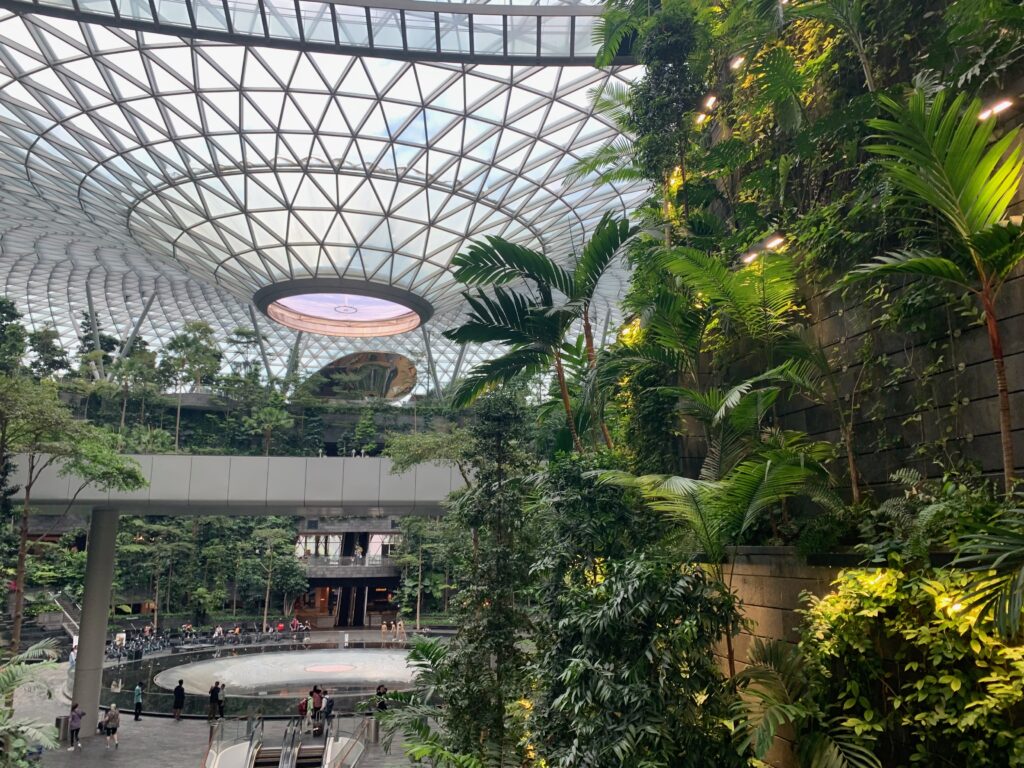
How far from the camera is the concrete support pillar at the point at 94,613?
837 inches

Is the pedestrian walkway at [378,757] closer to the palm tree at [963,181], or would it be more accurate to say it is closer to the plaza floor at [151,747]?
the plaza floor at [151,747]

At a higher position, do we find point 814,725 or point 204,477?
point 204,477

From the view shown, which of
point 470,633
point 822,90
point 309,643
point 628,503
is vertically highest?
point 822,90

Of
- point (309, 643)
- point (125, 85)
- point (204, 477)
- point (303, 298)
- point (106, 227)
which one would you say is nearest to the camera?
point (125, 85)

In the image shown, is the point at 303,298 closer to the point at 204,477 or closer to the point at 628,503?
the point at 204,477

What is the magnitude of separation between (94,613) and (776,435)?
75.8 feet

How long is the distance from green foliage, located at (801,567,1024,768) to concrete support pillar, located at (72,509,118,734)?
22389mm

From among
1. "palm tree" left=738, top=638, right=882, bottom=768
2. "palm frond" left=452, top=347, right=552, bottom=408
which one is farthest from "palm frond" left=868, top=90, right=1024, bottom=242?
"palm frond" left=452, top=347, right=552, bottom=408

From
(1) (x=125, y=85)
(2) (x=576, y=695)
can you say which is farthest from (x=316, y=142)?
(2) (x=576, y=695)

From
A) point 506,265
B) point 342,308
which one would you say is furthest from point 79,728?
point 342,308

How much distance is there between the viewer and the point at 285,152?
24.8 metres

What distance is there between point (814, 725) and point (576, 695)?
1.88 meters

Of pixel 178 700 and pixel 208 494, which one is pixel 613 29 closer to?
pixel 208 494

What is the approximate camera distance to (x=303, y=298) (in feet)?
110
